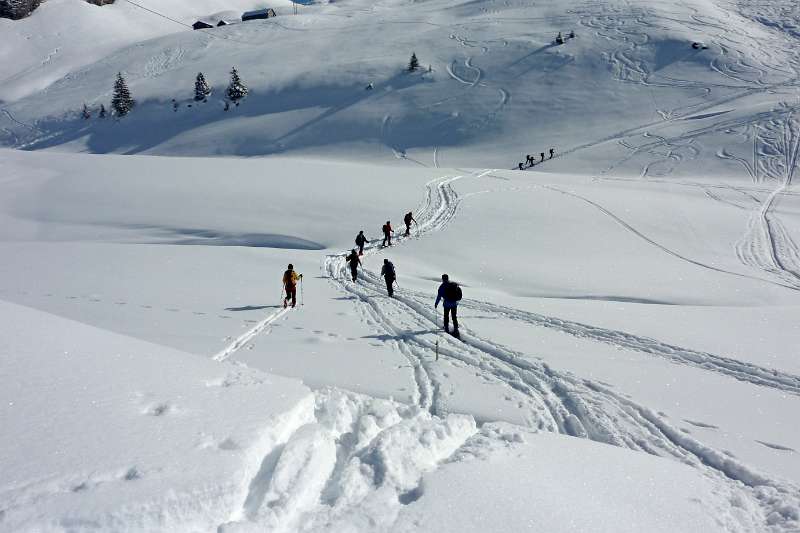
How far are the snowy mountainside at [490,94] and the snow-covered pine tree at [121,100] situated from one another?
2235 millimetres

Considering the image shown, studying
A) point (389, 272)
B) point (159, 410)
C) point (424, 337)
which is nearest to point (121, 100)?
point (389, 272)

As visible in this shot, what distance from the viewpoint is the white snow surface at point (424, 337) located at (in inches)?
164

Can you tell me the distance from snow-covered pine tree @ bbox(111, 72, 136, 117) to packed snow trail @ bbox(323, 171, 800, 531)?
70213 mm

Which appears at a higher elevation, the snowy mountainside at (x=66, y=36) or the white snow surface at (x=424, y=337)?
the snowy mountainside at (x=66, y=36)

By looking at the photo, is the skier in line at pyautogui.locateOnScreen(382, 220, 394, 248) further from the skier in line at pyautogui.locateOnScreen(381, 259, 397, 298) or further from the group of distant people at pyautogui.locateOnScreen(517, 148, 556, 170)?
the group of distant people at pyautogui.locateOnScreen(517, 148, 556, 170)

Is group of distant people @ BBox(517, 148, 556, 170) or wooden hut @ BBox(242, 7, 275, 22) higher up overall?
wooden hut @ BBox(242, 7, 275, 22)

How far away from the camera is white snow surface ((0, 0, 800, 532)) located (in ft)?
13.7

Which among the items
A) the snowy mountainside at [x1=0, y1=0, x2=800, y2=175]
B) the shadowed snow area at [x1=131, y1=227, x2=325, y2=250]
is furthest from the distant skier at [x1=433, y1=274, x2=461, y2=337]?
the snowy mountainside at [x1=0, y1=0, x2=800, y2=175]

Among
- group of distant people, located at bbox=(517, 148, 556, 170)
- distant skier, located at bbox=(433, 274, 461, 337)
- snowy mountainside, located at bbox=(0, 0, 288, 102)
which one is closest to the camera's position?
distant skier, located at bbox=(433, 274, 461, 337)

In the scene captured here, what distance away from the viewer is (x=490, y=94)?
55500mm

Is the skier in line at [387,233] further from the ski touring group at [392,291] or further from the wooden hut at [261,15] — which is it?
the wooden hut at [261,15]

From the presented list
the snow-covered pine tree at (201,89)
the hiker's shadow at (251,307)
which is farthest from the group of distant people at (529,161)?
the snow-covered pine tree at (201,89)

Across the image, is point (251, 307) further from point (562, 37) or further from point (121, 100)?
point (121, 100)

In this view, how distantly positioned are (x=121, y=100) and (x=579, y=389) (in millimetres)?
76859
